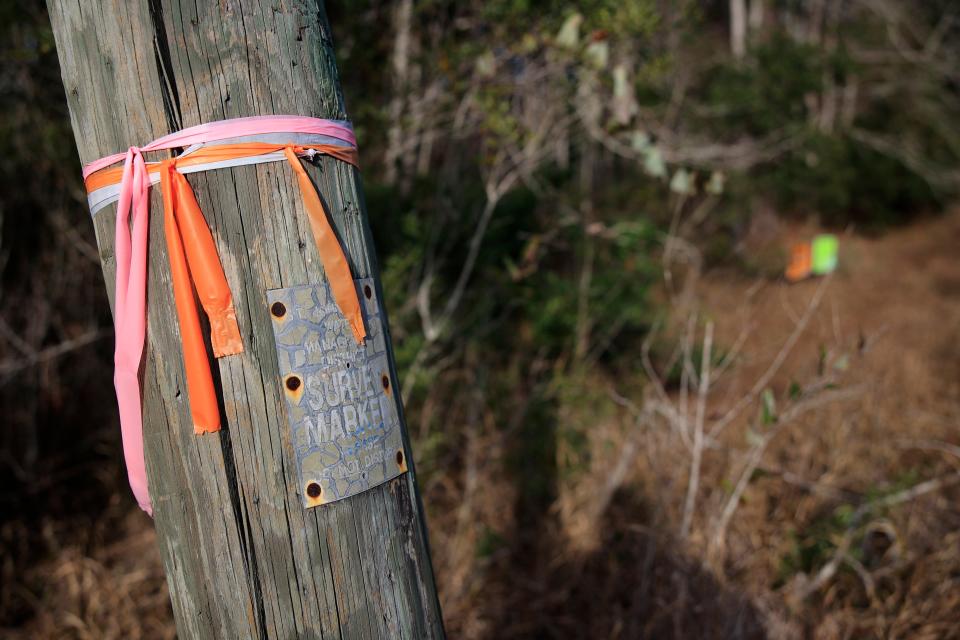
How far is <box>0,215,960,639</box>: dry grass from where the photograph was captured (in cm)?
285

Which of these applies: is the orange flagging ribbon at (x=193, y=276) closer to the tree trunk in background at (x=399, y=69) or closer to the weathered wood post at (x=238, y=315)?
the weathered wood post at (x=238, y=315)

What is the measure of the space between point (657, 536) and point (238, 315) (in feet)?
7.71

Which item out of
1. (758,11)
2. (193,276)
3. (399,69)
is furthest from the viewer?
(758,11)

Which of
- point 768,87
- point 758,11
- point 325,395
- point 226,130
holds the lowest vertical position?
point 325,395

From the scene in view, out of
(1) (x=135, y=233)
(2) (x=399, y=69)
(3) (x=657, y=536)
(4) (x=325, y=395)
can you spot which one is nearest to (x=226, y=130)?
(1) (x=135, y=233)

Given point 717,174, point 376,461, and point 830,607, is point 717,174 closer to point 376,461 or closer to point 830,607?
point 830,607

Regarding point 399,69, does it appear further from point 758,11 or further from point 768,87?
point 758,11

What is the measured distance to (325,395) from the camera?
45.8 inches

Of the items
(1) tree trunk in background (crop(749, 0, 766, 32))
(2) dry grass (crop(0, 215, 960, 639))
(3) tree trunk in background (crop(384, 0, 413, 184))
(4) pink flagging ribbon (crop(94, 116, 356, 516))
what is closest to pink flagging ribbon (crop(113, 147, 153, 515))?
(4) pink flagging ribbon (crop(94, 116, 356, 516))

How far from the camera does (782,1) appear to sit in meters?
16.2

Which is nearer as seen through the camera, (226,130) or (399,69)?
(226,130)

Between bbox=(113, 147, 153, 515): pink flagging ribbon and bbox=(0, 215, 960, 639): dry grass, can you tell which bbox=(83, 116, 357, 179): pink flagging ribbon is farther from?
bbox=(0, 215, 960, 639): dry grass

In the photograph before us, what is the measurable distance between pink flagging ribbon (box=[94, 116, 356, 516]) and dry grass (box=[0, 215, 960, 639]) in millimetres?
2062

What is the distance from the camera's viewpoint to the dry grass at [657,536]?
112 inches
